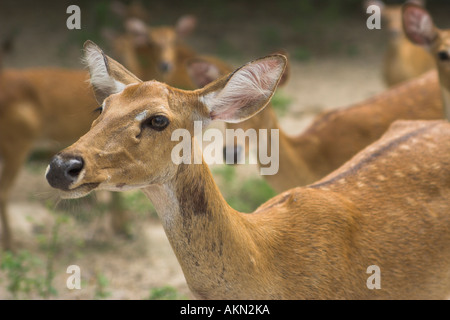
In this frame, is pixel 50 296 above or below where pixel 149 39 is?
below

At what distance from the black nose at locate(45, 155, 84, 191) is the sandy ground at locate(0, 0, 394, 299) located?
12.8 inches

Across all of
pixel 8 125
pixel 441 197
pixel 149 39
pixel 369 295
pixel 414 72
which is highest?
pixel 149 39

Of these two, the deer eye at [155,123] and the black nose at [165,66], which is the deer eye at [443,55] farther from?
the black nose at [165,66]

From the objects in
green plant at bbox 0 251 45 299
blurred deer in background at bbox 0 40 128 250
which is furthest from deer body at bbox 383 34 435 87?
green plant at bbox 0 251 45 299

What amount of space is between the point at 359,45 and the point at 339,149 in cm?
711

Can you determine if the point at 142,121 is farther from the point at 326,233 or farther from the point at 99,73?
the point at 326,233

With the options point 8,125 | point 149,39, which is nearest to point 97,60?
point 8,125

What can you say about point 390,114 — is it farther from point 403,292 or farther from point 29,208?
point 29,208

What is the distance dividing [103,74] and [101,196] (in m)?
4.35

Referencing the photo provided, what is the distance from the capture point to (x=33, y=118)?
6801 mm

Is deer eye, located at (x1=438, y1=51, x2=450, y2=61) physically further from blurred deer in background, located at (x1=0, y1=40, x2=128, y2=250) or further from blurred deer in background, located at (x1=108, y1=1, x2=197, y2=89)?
blurred deer in background, located at (x1=108, y1=1, x2=197, y2=89)

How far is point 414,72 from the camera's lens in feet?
28.5

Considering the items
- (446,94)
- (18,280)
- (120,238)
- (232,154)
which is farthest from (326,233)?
(120,238)

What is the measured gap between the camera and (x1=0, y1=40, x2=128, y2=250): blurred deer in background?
662 cm
